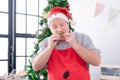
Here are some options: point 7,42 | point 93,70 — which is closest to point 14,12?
point 7,42

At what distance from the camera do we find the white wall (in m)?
3.72

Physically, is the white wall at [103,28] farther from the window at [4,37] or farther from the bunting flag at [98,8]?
the window at [4,37]

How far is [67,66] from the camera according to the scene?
1.23m

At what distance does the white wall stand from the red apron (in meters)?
2.58

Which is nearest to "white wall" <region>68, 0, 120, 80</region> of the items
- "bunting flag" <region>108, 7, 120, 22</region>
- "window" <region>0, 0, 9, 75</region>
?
"bunting flag" <region>108, 7, 120, 22</region>

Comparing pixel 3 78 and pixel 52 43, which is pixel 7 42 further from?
pixel 52 43

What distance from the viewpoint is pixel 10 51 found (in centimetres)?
365

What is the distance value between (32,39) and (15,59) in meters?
0.56

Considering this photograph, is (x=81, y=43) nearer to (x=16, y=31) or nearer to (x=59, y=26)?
(x=59, y=26)

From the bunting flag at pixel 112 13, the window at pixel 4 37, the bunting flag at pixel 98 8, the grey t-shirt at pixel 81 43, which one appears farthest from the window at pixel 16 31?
the grey t-shirt at pixel 81 43

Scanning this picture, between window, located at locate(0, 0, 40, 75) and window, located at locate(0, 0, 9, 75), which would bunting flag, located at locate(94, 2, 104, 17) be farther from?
window, located at locate(0, 0, 9, 75)

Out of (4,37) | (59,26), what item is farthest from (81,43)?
(4,37)

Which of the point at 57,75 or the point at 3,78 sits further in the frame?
the point at 3,78

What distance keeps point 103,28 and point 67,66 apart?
278cm
